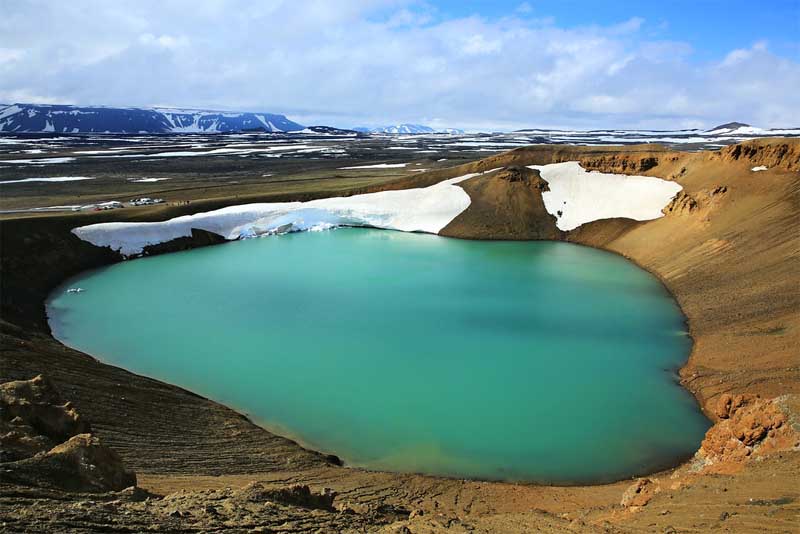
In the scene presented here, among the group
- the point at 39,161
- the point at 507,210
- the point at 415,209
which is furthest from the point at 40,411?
the point at 39,161

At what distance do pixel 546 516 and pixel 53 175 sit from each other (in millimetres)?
76214

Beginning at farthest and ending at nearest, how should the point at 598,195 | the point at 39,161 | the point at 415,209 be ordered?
the point at 39,161, the point at 415,209, the point at 598,195

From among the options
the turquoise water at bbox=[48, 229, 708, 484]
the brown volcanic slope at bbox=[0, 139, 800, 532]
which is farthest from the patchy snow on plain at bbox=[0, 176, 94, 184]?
the turquoise water at bbox=[48, 229, 708, 484]

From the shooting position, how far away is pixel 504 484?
11234 mm

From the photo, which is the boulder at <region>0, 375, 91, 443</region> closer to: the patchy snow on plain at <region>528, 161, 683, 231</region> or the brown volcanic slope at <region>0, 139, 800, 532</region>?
the brown volcanic slope at <region>0, 139, 800, 532</region>

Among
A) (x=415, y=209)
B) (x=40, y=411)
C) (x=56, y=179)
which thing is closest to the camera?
(x=40, y=411)

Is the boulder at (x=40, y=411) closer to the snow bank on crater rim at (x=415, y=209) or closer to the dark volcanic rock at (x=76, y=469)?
the dark volcanic rock at (x=76, y=469)

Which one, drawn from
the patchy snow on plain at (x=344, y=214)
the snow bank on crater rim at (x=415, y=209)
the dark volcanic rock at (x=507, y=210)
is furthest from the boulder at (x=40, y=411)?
the dark volcanic rock at (x=507, y=210)

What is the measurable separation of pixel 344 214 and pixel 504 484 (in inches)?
1361

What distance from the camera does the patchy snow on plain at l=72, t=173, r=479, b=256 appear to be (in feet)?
128

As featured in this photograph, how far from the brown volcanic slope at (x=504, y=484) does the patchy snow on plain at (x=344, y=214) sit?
398 inches

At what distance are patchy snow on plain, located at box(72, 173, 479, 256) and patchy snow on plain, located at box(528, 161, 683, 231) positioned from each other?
23.3 feet

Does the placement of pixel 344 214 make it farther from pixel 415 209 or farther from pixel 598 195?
pixel 598 195

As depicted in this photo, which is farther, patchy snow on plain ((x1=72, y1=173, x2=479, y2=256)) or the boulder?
patchy snow on plain ((x1=72, y1=173, x2=479, y2=256))
